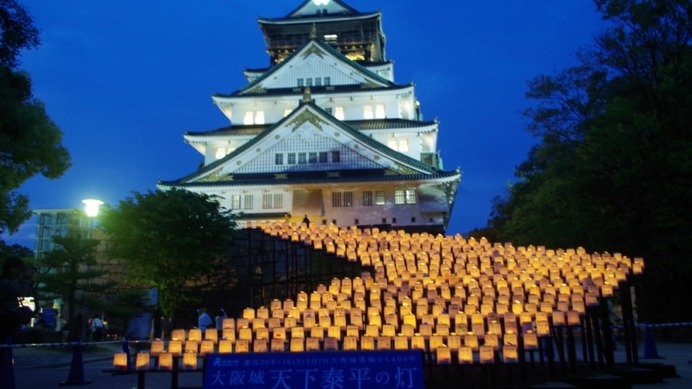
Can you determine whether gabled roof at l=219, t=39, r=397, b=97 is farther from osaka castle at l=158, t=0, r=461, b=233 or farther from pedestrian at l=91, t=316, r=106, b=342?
pedestrian at l=91, t=316, r=106, b=342

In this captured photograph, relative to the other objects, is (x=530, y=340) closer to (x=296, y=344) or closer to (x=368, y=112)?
(x=296, y=344)

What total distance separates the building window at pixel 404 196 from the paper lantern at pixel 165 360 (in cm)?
2110

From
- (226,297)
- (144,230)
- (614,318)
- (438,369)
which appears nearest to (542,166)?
(614,318)

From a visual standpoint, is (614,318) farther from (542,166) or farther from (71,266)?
(71,266)

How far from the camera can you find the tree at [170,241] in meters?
19.1

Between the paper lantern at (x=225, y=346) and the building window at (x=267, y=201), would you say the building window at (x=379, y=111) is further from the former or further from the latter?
the paper lantern at (x=225, y=346)

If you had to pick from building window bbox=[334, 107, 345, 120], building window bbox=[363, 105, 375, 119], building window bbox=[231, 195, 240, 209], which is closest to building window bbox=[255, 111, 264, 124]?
building window bbox=[334, 107, 345, 120]

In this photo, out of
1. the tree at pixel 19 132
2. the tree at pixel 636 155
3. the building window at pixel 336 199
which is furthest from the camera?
the building window at pixel 336 199

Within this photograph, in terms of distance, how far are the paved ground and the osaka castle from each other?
11046 mm

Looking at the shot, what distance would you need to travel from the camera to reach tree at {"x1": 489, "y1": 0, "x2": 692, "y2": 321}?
1680 centimetres

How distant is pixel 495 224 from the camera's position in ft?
133

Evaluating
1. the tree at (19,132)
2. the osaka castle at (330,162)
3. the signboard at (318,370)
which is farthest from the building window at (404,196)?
the signboard at (318,370)

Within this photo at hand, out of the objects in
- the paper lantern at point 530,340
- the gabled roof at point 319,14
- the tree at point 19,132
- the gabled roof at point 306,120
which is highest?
the gabled roof at point 319,14

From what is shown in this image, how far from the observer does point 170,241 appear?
19141mm
